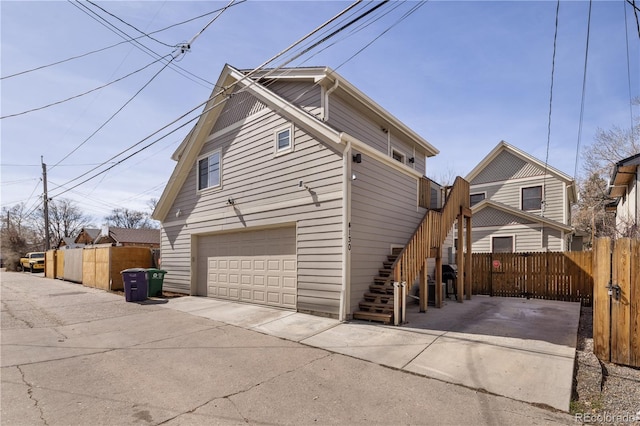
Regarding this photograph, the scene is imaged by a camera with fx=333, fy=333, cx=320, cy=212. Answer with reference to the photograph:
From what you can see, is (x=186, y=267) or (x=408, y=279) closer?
(x=408, y=279)

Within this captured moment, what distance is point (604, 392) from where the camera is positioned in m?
3.91

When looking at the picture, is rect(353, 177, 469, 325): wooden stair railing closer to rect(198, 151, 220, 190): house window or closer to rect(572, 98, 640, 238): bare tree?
rect(198, 151, 220, 190): house window

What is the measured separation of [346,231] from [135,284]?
25.6ft

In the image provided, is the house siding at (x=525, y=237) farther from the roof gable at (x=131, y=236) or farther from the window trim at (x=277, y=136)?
the roof gable at (x=131, y=236)

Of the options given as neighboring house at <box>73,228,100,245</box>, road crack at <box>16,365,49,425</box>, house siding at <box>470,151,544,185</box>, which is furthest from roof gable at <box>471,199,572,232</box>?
neighboring house at <box>73,228,100,245</box>

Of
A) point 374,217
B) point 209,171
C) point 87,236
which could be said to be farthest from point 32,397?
point 87,236

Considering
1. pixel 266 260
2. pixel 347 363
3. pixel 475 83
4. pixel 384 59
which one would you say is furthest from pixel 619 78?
pixel 266 260

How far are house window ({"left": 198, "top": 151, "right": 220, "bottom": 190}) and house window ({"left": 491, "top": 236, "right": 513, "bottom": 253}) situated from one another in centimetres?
1450

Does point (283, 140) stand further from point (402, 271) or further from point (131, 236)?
point (131, 236)

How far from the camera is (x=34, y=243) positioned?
44594 millimetres

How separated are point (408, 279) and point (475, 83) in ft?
16.7

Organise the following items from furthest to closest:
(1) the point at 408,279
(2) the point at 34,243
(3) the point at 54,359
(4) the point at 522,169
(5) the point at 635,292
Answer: (2) the point at 34,243, (4) the point at 522,169, (1) the point at 408,279, (3) the point at 54,359, (5) the point at 635,292

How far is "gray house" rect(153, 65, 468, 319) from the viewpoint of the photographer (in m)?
7.79

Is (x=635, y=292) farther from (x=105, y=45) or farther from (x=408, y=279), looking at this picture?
(x=105, y=45)
